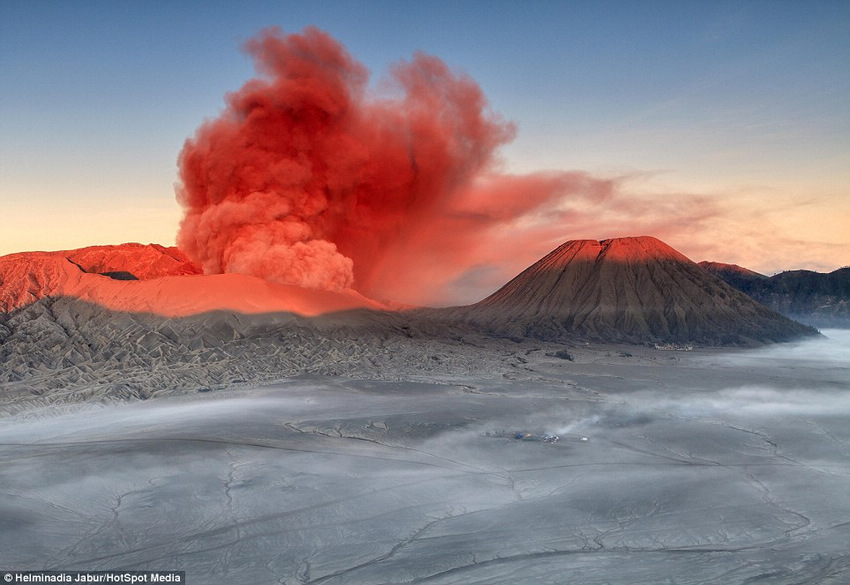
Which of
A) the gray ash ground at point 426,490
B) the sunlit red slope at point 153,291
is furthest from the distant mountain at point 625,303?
the gray ash ground at point 426,490

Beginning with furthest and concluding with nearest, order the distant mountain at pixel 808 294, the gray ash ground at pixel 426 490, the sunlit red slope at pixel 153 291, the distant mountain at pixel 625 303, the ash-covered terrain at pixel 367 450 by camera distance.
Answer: the distant mountain at pixel 808 294 < the distant mountain at pixel 625 303 < the sunlit red slope at pixel 153 291 < the ash-covered terrain at pixel 367 450 < the gray ash ground at pixel 426 490

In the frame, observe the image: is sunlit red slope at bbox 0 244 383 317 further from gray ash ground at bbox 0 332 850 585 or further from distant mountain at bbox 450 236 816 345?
distant mountain at bbox 450 236 816 345

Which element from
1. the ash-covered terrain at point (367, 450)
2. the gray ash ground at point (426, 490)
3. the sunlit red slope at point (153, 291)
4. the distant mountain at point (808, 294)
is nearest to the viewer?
the gray ash ground at point (426, 490)

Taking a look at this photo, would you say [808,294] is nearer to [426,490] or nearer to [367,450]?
[367,450]

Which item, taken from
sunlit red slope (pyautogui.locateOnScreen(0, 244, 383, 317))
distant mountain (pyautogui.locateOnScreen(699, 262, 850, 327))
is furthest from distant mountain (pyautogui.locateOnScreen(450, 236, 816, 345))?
distant mountain (pyautogui.locateOnScreen(699, 262, 850, 327))

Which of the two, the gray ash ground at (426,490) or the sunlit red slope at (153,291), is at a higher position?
the sunlit red slope at (153,291)

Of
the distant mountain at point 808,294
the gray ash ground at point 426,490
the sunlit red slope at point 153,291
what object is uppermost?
the distant mountain at point 808,294

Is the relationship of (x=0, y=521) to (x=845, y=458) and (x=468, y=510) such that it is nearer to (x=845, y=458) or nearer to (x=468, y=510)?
(x=468, y=510)

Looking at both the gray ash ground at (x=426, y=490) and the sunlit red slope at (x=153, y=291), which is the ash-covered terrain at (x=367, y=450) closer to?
the gray ash ground at (x=426, y=490)
